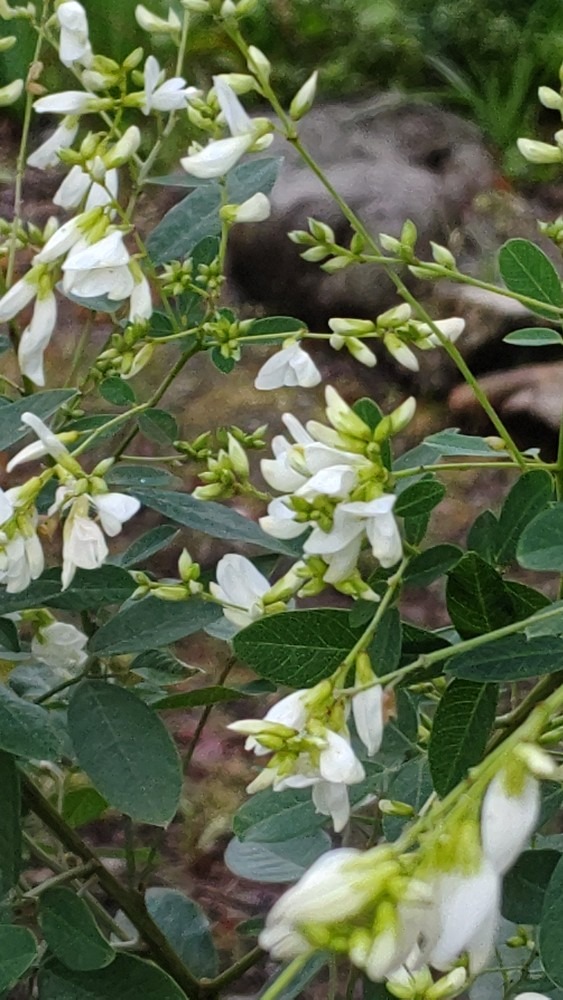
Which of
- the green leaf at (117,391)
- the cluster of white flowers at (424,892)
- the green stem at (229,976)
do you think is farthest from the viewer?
the green stem at (229,976)

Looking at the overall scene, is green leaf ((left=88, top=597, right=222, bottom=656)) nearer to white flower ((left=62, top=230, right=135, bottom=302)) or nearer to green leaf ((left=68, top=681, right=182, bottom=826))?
green leaf ((left=68, top=681, right=182, bottom=826))

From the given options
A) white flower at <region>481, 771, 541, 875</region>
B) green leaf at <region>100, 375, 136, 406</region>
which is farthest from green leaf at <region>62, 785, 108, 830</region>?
white flower at <region>481, 771, 541, 875</region>

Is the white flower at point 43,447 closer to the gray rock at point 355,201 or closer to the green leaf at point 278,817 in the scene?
the green leaf at point 278,817

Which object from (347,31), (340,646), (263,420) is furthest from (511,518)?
(347,31)

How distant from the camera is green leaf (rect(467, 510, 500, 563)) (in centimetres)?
52

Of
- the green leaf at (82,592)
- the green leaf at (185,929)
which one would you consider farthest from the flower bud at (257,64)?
the green leaf at (185,929)

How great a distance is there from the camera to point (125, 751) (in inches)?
20.9

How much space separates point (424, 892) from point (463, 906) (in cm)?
2

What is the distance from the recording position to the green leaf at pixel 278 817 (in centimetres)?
54

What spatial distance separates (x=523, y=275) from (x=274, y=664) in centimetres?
23

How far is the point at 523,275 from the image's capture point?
0.54 meters

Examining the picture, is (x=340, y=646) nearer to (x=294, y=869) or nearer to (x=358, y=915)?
(x=358, y=915)

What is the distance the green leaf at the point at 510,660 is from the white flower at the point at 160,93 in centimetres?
32

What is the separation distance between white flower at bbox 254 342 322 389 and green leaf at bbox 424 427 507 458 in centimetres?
7
